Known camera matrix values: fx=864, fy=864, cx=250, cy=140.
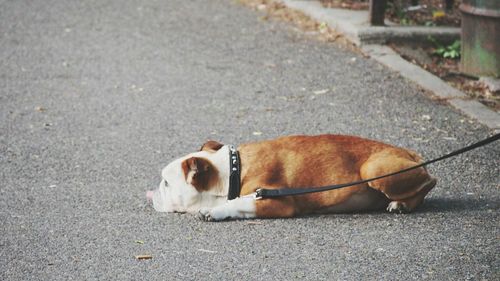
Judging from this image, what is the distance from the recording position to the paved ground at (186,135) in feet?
16.8

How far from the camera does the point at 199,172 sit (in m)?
5.70

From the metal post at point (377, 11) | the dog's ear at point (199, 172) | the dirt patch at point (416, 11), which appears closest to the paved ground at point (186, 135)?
the dog's ear at point (199, 172)

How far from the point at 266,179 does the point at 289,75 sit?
442 centimetres

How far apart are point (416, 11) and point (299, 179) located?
24.4 feet

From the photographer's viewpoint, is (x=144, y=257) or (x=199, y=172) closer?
(x=144, y=257)

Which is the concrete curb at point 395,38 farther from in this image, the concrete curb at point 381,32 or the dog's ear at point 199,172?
the dog's ear at point 199,172

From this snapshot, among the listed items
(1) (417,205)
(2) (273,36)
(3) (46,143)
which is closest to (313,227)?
(1) (417,205)

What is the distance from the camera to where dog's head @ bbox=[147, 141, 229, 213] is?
5.72 metres

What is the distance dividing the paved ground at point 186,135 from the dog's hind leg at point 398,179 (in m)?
0.11

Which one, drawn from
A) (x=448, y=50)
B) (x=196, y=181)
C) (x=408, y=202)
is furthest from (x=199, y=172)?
(x=448, y=50)

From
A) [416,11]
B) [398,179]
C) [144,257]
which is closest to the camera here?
[144,257]

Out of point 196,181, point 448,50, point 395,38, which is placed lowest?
point 448,50

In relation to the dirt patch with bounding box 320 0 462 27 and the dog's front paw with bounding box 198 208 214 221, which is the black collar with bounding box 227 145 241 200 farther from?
the dirt patch with bounding box 320 0 462 27

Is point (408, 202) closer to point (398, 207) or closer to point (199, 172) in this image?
point (398, 207)
